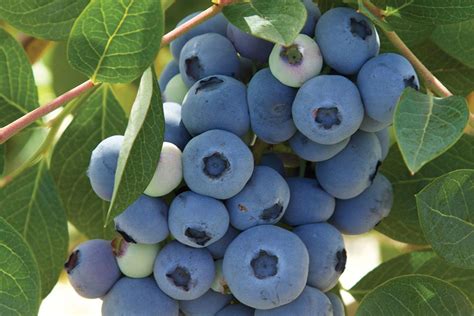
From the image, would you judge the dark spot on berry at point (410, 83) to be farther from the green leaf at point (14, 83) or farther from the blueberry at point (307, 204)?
the green leaf at point (14, 83)

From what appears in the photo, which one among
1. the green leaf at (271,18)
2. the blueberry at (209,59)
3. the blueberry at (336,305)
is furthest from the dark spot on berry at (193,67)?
the blueberry at (336,305)

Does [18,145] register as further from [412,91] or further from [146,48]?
[412,91]

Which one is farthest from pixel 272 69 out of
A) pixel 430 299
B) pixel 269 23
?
pixel 430 299

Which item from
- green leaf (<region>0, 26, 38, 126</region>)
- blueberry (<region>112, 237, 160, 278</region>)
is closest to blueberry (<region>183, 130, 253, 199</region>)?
blueberry (<region>112, 237, 160, 278</region>)

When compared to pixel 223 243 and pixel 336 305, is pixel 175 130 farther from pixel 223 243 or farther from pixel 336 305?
pixel 336 305

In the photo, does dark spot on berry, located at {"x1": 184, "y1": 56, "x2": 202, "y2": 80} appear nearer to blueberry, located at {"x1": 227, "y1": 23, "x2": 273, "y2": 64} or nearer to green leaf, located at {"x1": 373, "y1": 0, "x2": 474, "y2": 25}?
blueberry, located at {"x1": 227, "y1": 23, "x2": 273, "y2": 64}

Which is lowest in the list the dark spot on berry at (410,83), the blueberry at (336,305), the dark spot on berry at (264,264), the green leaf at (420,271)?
the green leaf at (420,271)
